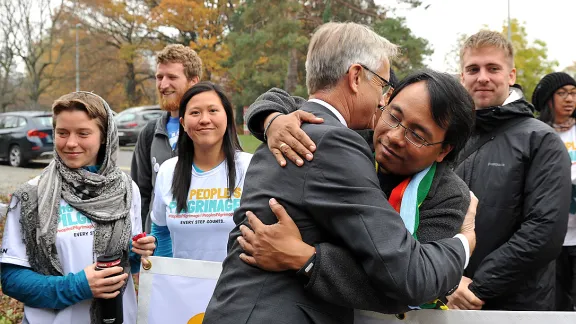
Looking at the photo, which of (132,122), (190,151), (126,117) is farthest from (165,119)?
(126,117)

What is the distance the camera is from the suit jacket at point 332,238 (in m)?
1.56

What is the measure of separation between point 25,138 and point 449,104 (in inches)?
645

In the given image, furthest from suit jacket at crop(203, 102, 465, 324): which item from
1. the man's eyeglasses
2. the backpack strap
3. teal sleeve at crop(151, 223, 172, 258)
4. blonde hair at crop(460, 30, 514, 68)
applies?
the man's eyeglasses

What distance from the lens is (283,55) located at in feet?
81.4

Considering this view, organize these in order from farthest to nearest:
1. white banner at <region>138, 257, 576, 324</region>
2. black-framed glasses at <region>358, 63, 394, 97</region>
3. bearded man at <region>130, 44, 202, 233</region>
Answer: bearded man at <region>130, 44, 202, 233</region> < white banner at <region>138, 257, 576, 324</region> < black-framed glasses at <region>358, 63, 394, 97</region>

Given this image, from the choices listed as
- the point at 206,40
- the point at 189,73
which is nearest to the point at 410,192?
the point at 189,73

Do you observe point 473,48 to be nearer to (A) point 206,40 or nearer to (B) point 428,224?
(B) point 428,224

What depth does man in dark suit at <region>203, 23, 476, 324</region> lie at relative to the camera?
61.8 inches

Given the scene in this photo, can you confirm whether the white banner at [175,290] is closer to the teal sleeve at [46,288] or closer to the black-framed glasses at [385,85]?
the teal sleeve at [46,288]

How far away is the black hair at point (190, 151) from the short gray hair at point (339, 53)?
1.37m

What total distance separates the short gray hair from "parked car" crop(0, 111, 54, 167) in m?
15.3

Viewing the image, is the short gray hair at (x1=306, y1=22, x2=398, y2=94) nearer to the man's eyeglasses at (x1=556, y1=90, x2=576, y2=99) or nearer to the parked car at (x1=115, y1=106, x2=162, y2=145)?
the man's eyeglasses at (x1=556, y1=90, x2=576, y2=99)

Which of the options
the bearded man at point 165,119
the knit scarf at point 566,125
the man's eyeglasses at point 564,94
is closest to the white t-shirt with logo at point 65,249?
the bearded man at point 165,119

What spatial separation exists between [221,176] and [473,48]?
1.74 m
